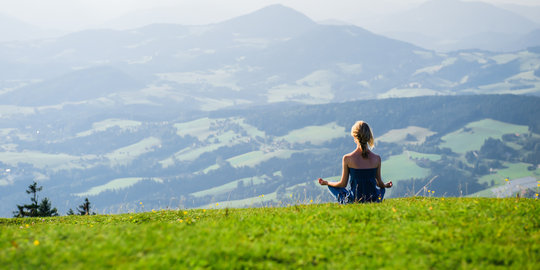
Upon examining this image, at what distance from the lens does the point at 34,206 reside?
42250 mm

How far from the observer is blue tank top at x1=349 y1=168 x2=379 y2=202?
1457 centimetres

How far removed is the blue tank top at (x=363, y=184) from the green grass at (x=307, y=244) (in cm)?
299

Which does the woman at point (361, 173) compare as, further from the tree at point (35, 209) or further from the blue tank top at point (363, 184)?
the tree at point (35, 209)

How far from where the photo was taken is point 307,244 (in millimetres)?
9477

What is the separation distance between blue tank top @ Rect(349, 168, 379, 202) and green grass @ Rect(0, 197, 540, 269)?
118 inches

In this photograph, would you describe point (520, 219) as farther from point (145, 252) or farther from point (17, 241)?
point (17, 241)

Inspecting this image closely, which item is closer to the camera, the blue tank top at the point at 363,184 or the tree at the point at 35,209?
the blue tank top at the point at 363,184

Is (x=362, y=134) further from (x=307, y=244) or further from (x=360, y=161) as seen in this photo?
(x=307, y=244)

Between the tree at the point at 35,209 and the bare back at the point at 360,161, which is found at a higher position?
the bare back at the point at 360,161

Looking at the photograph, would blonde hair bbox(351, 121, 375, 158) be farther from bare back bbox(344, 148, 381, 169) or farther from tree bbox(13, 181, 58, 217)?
tree bbox(13, 181, 58, 217)

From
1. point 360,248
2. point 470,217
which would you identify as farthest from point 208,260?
point 470,217

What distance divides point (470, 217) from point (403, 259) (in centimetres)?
382

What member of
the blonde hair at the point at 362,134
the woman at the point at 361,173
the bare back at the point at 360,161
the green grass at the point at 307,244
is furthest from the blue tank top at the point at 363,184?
the green grass at the point at 307,244

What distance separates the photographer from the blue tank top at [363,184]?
14570 mm
